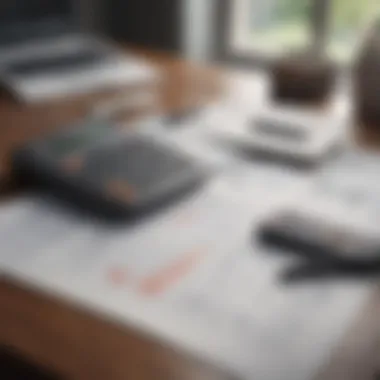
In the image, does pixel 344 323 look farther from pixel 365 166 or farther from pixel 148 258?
pixel 365 166

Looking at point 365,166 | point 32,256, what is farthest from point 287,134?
point 32,256

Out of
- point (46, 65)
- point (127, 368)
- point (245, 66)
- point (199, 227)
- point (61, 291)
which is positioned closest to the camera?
point (127, 368)

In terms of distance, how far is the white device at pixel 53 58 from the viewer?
1333mm

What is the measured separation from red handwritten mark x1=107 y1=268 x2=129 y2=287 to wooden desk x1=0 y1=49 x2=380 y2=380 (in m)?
0.05

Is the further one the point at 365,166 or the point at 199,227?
the point at 365,166

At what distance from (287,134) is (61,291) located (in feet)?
1.53

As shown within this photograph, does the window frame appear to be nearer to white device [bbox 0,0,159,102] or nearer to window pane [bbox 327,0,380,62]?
window pane [bbox 327,0,380,62]

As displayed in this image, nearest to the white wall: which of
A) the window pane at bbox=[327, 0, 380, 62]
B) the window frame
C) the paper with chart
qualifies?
the window frame

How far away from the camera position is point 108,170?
2.93ft

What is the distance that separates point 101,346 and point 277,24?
1.51 m

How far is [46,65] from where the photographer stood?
1418mm

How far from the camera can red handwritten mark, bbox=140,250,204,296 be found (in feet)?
2.37

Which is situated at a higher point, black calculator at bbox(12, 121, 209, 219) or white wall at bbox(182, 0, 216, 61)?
black calculator at bbox(12, 121, 209, 219)

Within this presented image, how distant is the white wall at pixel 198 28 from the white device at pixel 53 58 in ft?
1.06
